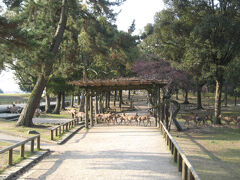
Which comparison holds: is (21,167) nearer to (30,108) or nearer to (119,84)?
(30,108)

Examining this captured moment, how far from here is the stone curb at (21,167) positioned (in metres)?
6.28

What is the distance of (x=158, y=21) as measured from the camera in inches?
867

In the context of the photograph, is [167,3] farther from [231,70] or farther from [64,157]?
[64,157]

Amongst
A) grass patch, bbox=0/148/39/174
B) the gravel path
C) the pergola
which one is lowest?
the gravel path

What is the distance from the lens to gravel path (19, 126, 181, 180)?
260 inches

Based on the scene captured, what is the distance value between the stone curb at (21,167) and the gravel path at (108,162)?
0.63ft

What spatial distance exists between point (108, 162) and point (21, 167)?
2548 millimetres

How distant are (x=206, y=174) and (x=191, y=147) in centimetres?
429

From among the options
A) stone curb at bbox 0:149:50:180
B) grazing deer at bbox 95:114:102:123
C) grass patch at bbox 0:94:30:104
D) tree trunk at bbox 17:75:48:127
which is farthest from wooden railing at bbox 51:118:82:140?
grass patch at bbox 0:94:30:104

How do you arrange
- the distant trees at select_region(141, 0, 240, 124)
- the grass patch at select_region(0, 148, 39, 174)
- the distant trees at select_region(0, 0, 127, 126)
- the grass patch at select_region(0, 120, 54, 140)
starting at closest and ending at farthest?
the grass patch at select_region(0, 148, 39, 174)
the grass patch at select_region(0, 120, 54, 140)
the distant trees at select_region(0, 0, 127, 126)
the distant trees at select_region(141, 0, 240, 124)

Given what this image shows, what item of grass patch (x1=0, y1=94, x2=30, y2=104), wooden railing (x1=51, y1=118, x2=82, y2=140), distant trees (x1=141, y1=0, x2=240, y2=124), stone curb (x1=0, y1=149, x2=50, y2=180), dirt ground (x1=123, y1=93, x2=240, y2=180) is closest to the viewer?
stone curb (x1=0, y1=149, x2=50, y2=180)

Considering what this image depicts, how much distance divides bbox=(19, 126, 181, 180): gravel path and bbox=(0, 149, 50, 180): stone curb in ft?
0.63

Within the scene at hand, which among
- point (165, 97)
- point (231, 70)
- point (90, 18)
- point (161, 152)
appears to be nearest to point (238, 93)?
point (231, 70)

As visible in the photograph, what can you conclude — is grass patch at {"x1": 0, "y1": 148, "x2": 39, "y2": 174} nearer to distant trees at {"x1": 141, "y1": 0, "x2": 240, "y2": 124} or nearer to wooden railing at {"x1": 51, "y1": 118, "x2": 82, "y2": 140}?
wooden railing at {"x1": 51, "y1": 118, "x2": 82, "y2": 140}
